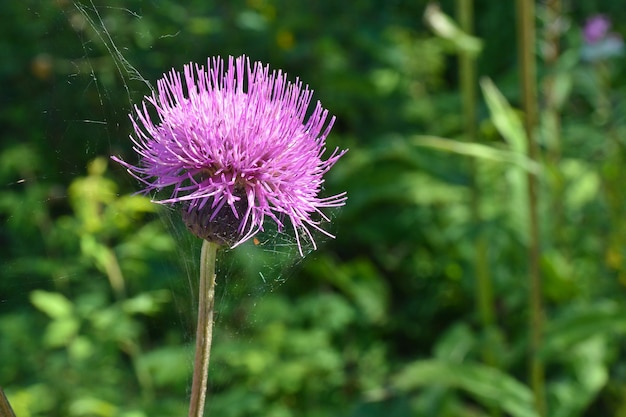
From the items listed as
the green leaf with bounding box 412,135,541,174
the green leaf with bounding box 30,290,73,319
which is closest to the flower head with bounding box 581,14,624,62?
the green leaf with bounding box 412,135,541,174

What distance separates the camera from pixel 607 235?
268 centimetres

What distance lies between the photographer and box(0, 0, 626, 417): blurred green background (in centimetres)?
166

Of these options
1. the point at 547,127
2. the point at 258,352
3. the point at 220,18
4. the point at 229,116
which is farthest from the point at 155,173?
the point at 220,18

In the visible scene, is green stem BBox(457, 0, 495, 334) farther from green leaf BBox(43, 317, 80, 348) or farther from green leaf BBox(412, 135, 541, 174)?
green leaf BBox(43, 317, 80, 348)

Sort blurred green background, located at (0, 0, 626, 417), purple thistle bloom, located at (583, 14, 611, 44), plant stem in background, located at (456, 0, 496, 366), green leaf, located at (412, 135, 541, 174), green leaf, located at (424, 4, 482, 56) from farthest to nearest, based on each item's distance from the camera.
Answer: purple thistle bloom, located at (583, 14, 611, 44), plant stem in background, located at (456, 0, 496, 366), green leaf, located at (424, 4, 482, 56), green leaf, located at (412, 135, 541, 174), blurred green background, located at (0, 0, 626, 417)

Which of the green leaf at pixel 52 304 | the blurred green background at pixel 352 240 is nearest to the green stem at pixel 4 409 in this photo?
the blurred green background at pixel 352 240

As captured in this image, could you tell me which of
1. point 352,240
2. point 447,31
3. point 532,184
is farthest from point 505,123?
point 352,240

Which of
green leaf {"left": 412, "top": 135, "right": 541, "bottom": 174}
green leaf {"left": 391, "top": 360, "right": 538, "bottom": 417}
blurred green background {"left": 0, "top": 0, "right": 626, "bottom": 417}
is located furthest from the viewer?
green leaf {"left": 391, "top": 360, "right": 538, "bottom": 417}

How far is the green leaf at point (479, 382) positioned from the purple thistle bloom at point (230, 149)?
1.23 meters

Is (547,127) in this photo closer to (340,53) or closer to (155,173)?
(340,53)

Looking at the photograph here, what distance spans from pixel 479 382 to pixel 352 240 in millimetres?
1096

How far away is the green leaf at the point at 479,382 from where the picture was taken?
2.03 meters

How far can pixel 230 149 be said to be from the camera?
0.91m

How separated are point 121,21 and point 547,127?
5.84 ft
